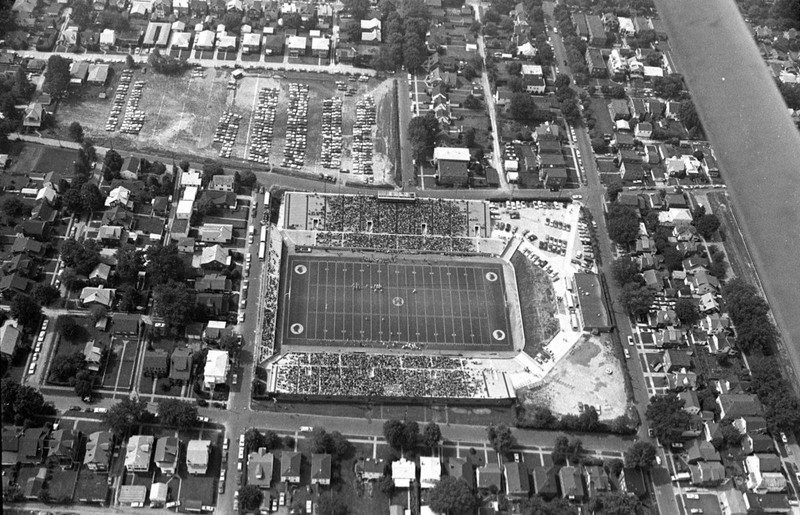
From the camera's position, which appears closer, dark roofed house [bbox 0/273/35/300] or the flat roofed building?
dark roofed house [bbox 0/273/35/300]

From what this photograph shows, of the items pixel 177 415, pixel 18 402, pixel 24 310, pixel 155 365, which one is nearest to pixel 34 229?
pixel 24 310

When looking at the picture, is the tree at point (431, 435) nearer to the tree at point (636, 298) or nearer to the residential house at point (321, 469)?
the residential house at point (321, 469)

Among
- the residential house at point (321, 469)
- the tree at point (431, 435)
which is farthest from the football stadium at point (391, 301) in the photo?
the residential house at point (321, 469)

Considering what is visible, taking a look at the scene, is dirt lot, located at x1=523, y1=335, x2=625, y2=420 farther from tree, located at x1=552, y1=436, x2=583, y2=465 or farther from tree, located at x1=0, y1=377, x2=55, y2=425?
tree, located at x1=0, y1=377, x2=55, y2=425

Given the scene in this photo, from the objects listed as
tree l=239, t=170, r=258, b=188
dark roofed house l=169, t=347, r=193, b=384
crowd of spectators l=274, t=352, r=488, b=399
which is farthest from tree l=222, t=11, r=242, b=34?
crowd of spectators l=274, t=352, r=488, b=399

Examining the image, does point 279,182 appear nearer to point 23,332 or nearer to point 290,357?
point 290,357

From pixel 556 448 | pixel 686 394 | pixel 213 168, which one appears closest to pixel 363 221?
pixel 213 168

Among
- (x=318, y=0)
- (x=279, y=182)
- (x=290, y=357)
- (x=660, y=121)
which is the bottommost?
(x=290, y=357)
